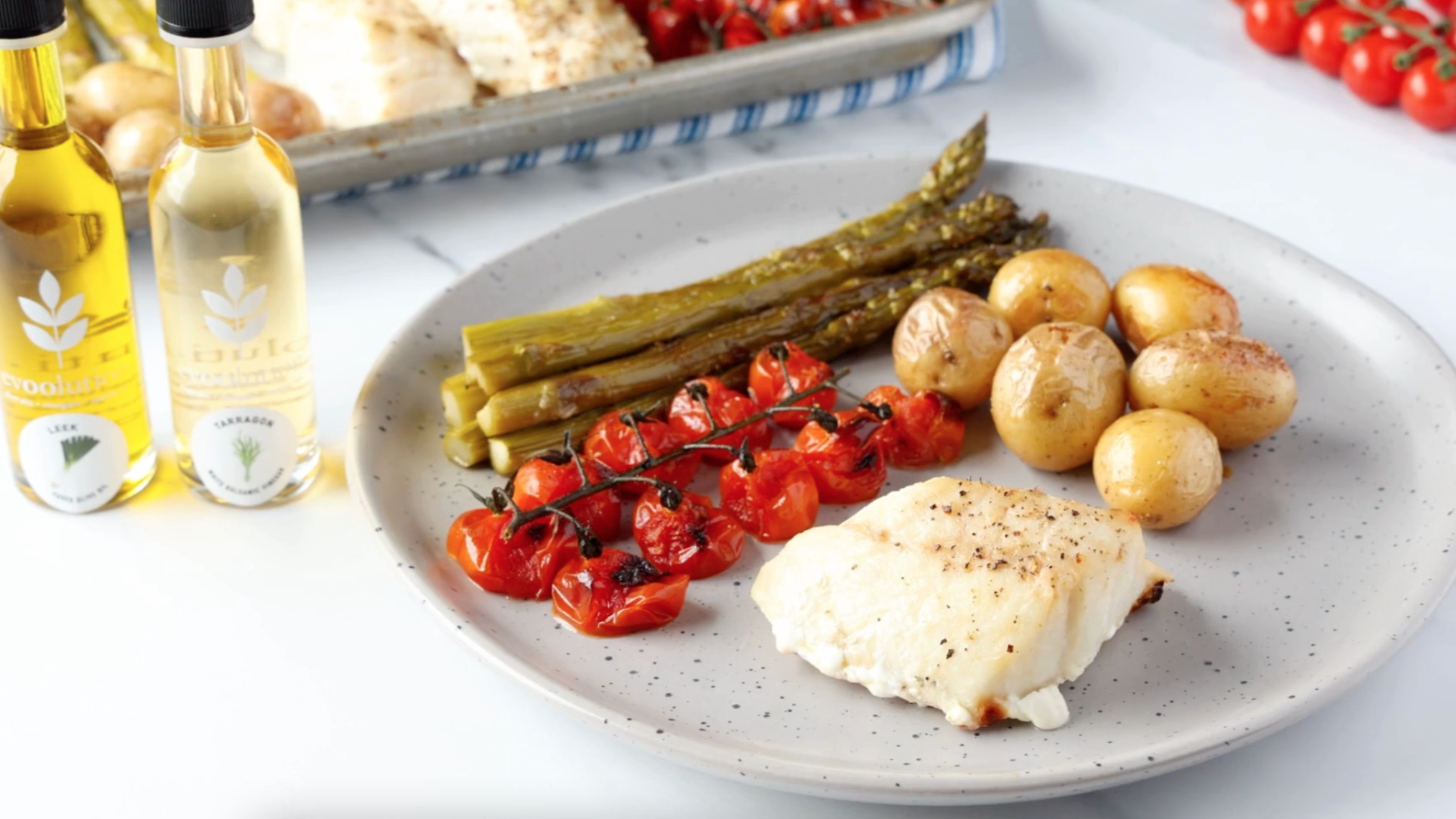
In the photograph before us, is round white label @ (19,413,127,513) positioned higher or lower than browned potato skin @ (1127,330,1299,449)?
lower

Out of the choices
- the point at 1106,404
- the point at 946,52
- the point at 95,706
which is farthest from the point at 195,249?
the point at 946,52

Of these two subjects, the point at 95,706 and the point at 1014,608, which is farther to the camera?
the point at 95,706

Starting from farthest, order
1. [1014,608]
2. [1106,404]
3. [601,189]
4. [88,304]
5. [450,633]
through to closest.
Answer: [601,189], [1106,404], [88,304], [450,633], [1014,608]

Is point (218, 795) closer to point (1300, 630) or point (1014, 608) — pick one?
point (1014, 608)

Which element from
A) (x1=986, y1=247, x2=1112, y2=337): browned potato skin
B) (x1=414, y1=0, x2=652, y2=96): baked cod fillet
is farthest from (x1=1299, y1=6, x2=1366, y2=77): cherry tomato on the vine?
(x1=414, y1=0, x2=652, y2=96): baked cod fillet

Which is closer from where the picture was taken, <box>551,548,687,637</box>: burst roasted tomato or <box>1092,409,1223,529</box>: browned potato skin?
<box>551,548,687,637</box>: burst roasted tomato

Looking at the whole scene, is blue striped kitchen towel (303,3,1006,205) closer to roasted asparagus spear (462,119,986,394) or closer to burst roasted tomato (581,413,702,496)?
roasted asparagus spear (462,119,986,394)

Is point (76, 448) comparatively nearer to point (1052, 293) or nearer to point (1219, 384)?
point (1052, 293)
